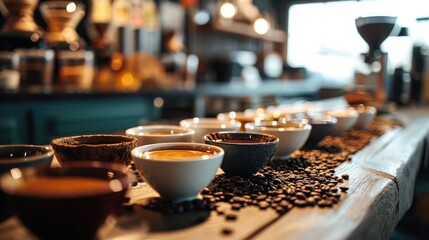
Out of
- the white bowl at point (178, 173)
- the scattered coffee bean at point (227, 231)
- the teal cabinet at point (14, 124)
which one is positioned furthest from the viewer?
the teal cabinet at point (14, 124)

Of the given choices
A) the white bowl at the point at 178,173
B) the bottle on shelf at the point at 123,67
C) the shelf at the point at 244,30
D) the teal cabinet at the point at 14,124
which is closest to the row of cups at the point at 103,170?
the white bowl at the point at 178,173

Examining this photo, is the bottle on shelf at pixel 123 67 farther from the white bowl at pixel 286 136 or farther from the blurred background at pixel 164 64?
the white bowl at pixel 286 136

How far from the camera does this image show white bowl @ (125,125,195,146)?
1090 millimetres

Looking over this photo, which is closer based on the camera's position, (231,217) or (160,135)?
(231,217)

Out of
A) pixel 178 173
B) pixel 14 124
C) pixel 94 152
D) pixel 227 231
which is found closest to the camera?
pixel 227 231

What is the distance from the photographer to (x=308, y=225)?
0.69 metres

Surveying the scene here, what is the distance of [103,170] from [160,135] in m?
0.43

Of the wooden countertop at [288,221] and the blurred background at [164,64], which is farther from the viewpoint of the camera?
the blurred background at [164,64]

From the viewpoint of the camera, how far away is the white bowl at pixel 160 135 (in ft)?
3.58

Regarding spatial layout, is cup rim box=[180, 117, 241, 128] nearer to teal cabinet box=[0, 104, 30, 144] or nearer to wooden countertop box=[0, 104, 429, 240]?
wooden countertop box=[0, 104, 429, 240]

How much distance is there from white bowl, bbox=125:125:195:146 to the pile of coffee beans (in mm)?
181

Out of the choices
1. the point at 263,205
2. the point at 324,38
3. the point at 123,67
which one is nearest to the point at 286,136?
the point at 263,205

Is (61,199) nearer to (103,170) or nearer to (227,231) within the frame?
(103,170)

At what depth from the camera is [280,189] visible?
2.95ft
